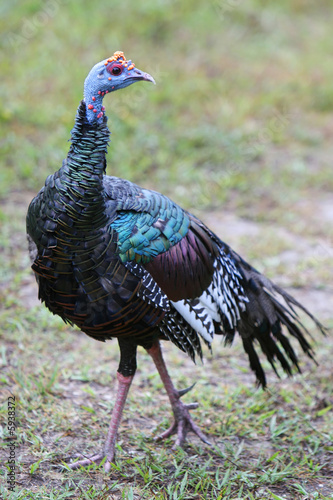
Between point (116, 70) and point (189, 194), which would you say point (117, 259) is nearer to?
point (116, 70)

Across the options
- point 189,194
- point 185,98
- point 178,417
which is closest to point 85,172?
point 178,417

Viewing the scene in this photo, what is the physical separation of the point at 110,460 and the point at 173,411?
605 millimetres

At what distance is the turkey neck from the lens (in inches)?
121

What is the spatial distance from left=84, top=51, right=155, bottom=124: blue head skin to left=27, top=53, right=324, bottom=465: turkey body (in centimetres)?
3

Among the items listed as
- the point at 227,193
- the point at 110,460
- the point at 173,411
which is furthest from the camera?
the point at 227,193

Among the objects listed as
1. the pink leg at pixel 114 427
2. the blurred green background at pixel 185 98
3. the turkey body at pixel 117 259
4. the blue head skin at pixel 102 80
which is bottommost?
the pink leg at pixel 114 427

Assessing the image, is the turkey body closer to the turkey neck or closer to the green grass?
the turkey neck

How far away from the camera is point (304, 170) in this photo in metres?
8.22

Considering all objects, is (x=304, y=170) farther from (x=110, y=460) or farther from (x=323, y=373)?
(x=110, y=460)

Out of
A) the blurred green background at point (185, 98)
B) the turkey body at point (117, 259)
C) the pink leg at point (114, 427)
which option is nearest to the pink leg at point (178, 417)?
the turkey body at point (117, 259)

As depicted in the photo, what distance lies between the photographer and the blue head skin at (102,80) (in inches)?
123

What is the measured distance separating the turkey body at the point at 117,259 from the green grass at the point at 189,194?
0.53 meters

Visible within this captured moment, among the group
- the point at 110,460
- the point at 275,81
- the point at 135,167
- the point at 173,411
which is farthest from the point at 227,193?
the point at 110,460

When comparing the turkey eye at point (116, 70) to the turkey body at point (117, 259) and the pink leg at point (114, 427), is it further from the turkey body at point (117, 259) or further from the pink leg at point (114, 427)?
the pink leg at point (114, 427)
